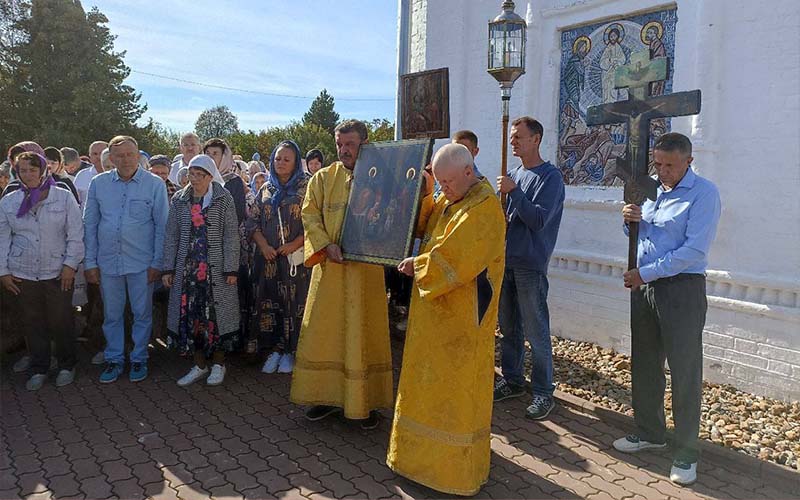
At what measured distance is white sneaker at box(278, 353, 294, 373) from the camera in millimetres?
5559

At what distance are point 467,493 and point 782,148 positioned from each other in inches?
149

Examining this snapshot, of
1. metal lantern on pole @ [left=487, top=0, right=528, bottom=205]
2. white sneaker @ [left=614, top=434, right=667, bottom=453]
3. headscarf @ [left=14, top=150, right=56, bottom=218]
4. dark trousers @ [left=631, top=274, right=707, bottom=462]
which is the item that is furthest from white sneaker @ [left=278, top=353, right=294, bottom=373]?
dark trousers @ [left=631, top=274, right=707, bottom=462]

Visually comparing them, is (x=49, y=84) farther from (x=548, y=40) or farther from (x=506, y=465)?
(x=506, y=465)

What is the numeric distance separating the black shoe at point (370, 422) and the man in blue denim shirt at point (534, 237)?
3.86 feet

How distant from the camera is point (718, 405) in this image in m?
4.98

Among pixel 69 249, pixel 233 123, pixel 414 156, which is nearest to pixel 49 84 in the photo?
pixel 69 249

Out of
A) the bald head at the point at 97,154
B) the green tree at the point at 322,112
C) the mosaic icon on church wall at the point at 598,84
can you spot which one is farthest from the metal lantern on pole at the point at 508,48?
the green tree at the point at 322,112

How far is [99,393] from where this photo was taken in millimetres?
5000

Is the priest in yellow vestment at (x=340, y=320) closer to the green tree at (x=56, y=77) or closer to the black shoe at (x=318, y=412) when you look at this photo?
the black shoe at (x=318, y=412)

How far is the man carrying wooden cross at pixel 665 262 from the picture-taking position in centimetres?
365

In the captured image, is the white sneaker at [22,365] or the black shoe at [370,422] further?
the white sneaker at [22,365]

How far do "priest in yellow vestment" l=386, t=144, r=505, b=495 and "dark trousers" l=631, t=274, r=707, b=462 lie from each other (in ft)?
3.82

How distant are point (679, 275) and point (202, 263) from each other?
11.7 ft

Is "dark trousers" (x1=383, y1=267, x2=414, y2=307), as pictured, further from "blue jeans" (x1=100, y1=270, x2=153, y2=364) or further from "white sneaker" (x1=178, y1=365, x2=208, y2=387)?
"blue jeans" (x1=100, y1=270, x2=153, y2=364)
